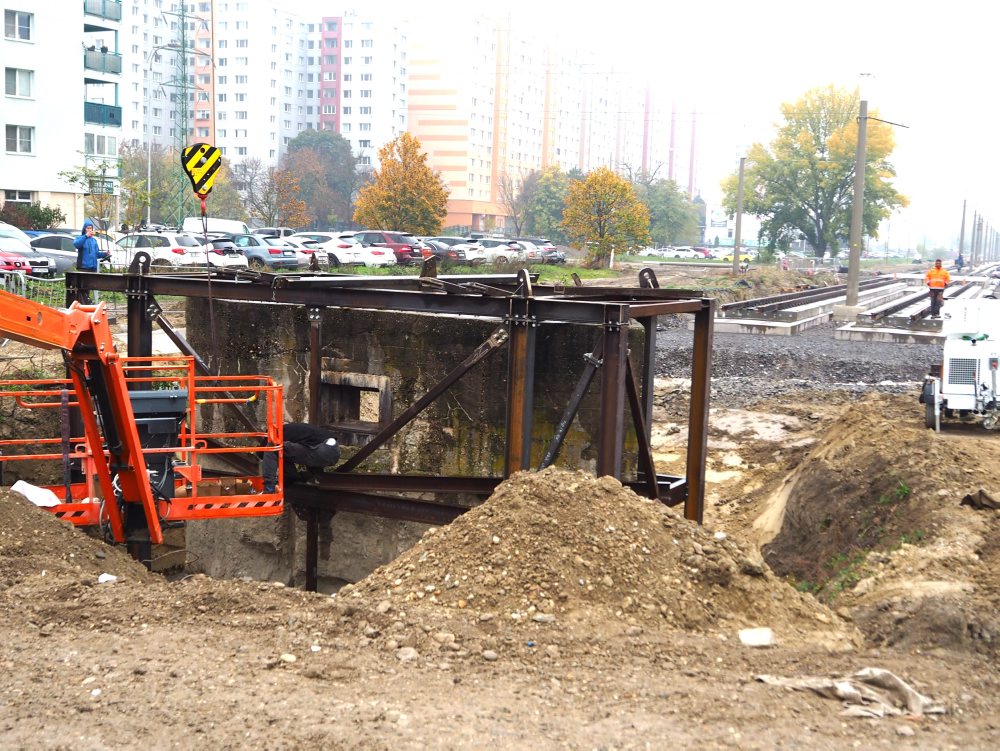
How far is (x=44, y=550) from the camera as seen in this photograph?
28.5 ft

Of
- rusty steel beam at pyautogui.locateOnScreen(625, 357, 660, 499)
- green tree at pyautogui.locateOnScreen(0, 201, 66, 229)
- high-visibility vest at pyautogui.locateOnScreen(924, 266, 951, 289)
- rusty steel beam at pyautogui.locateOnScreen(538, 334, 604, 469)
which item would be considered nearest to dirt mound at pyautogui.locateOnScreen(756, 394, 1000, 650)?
rusty steel beam at pyautogui.locateOnScreen(625, 357, 660, 499)

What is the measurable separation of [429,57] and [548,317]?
117m

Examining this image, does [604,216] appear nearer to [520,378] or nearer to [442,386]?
[442,386]

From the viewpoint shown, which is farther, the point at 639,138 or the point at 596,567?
the point at 639,138

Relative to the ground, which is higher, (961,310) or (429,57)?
(429,57)

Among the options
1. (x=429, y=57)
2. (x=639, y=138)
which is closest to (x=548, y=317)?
(x=429, y=57)

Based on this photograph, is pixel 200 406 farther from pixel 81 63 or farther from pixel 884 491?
pixel 81 63

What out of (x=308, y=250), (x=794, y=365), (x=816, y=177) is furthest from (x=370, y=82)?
(x=794, y=365)

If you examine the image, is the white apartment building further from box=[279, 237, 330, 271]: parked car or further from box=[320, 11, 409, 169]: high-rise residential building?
box=[279, 237, 330, 271]: parked car

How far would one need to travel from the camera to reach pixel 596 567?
775 centimetres

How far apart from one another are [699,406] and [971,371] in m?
6.42

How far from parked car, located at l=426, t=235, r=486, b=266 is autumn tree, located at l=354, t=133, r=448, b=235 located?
2.50 meters

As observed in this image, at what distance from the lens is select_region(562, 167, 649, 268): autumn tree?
56.0 meters

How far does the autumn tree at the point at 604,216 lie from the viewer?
184ft
